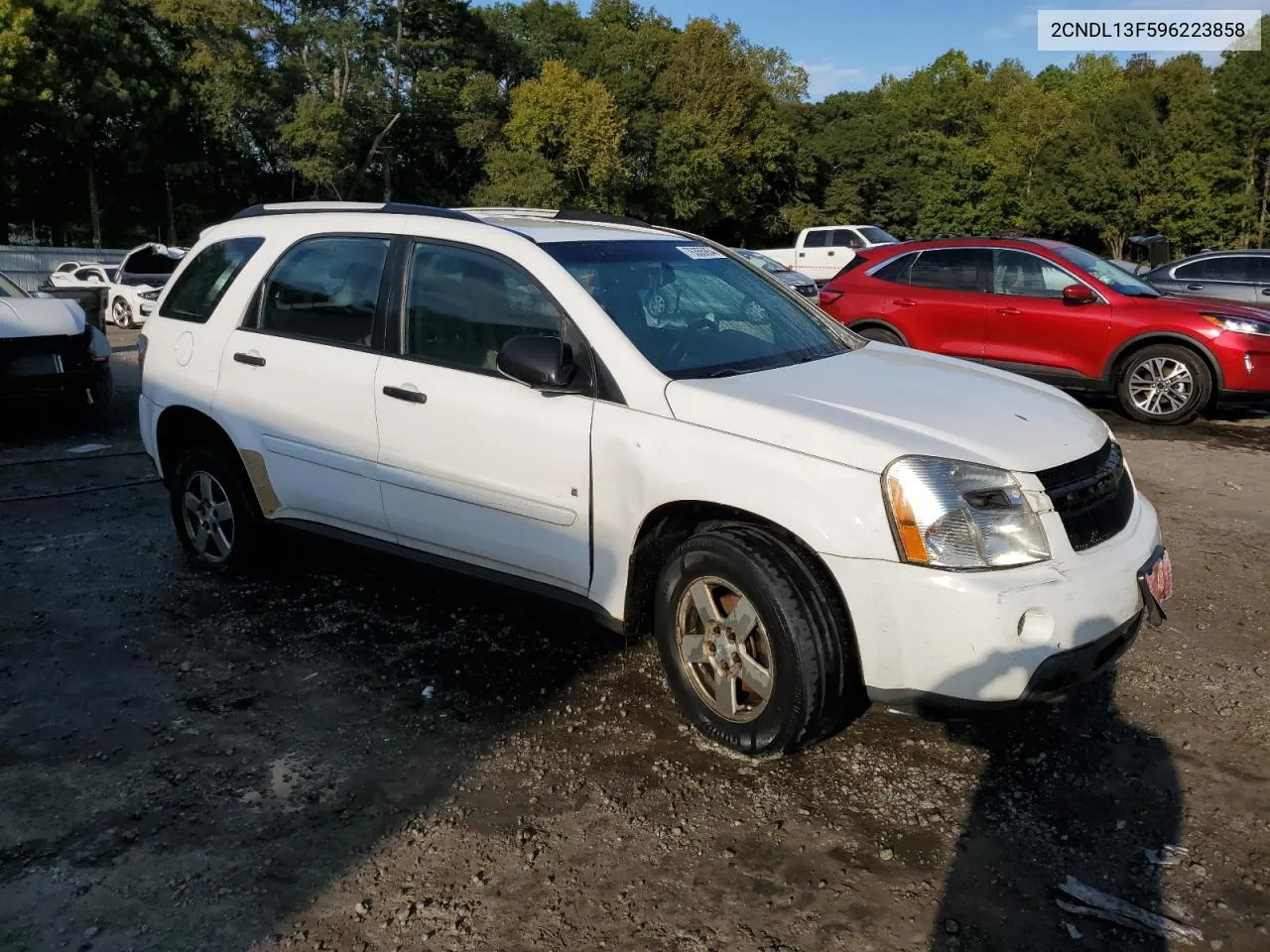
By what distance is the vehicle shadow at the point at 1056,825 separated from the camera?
2660 mm

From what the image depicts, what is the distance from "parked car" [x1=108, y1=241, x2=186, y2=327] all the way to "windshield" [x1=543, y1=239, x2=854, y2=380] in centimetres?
1358

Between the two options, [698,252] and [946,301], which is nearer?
[698,252]

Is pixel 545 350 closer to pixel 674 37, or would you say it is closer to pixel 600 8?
pixel 674 37

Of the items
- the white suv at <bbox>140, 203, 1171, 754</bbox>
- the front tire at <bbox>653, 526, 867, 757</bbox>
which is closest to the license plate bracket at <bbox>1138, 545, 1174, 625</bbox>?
the white suv at <bbox>140, 203, 1171, 754</bbox>

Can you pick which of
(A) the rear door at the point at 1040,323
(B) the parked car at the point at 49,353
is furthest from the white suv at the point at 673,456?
(A) the rear door at the point at 1040,323

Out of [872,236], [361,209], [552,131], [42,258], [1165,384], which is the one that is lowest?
[1165,384]

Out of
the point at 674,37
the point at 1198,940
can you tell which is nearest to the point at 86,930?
the point at 1198,940

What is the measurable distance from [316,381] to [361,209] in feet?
2.64

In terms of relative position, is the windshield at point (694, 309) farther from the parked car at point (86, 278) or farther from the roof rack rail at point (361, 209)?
the parked car at point (86, 278)

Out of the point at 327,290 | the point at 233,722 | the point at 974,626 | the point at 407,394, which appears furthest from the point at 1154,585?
the point at 327,290

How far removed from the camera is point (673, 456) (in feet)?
11.1

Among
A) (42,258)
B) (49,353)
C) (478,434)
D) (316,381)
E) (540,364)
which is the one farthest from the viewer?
(42,258)

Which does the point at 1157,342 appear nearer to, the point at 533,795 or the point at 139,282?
the point at 533,795

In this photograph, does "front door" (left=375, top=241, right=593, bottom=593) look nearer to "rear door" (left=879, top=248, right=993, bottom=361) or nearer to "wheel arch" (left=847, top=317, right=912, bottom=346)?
"rear door" (left=879, top=248, right=993, bottom=361)
